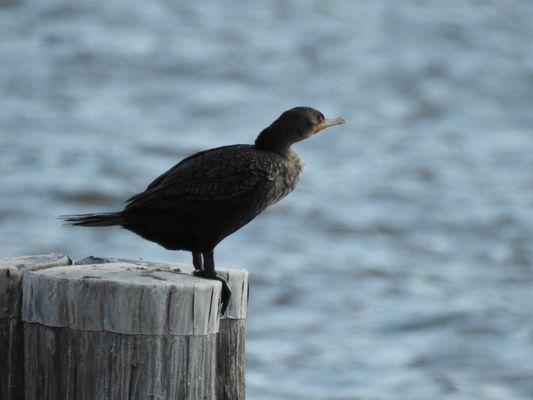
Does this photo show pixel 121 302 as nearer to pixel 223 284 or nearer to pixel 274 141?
pixel 223 284

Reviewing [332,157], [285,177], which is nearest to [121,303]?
[285,177]

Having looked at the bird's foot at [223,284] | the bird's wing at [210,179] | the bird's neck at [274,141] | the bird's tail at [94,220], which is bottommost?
the bird's foot at [223,284]

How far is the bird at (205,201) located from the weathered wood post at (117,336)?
1.18 ft

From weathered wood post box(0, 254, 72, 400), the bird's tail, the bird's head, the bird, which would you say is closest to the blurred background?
the bird's head

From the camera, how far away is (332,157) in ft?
45.5

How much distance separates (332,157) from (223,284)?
9.88 metres

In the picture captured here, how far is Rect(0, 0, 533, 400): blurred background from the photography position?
31.5 feet

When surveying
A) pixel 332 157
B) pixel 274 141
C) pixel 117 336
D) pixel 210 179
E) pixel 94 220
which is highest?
pixel 332 157

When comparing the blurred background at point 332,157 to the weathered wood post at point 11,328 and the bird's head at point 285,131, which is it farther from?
the weathered wood post at point 11,328

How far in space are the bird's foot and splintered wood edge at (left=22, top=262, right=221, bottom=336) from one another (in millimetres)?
288

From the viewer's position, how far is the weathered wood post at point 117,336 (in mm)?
3557

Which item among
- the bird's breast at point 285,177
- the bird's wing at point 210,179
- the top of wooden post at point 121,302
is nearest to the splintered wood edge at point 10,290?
the top of wooden post at point 121,302

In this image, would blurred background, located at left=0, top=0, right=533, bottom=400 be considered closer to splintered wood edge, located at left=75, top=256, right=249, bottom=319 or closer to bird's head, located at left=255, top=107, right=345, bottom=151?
bird's head, located at left=255, top=107, right=345, bottom=151

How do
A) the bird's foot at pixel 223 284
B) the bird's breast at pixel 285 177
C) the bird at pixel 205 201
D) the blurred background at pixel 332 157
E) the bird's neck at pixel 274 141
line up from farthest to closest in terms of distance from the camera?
the blurred background at pixel 332 157, the bird's neck at pixel 274 141, the bird's breast at pixel 285 177, the bird at pixel 205 201, the bird's foot at pixel 223 284
